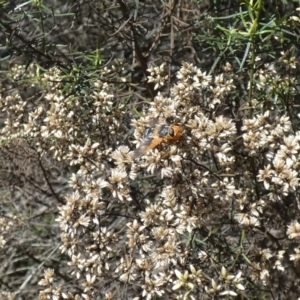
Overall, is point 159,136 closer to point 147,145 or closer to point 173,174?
point 147,145

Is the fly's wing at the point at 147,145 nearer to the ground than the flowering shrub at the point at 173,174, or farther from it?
farther from it

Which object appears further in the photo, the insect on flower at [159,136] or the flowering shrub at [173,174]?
the flowering shrub at [173,174]

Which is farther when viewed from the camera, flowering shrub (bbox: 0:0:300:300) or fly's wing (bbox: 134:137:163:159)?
flowering shrub (bbox: 0:0:300:300)

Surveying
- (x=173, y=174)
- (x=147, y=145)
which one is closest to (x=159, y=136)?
(x=147, y=145)

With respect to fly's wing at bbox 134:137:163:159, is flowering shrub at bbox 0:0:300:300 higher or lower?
lower

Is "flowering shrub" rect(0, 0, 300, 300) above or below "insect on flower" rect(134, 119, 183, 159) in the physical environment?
below

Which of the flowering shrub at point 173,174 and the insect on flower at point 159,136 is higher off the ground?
the insect on flower at point 159,136

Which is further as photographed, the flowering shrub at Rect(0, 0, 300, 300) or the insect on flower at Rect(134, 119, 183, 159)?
the flowering shrub at Rect(0, 0, 300, 300)
